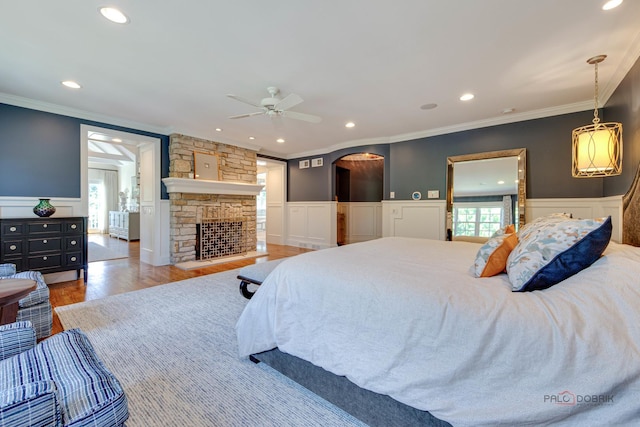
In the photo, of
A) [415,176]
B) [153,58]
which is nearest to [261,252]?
[415,176]

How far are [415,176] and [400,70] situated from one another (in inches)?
106

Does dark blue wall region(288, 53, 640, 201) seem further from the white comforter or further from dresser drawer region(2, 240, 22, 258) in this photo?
dresser drawer region(2, 240, 22, 258)

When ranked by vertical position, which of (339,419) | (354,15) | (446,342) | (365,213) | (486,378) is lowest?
(339,419)

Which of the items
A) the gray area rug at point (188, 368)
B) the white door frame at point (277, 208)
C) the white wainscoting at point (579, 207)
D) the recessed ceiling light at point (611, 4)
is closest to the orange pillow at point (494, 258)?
the gray area rug at point (188, 368)

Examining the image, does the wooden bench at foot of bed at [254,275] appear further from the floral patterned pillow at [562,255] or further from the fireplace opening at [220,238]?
the fireplace opening at [220,238]

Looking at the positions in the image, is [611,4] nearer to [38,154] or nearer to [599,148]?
[599,148]

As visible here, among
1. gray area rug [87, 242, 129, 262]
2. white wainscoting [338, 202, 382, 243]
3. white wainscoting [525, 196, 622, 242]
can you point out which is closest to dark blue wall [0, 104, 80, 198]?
gray area rug [87, 242, 129, 262]

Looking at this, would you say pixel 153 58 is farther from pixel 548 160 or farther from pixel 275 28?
pixel 548 160

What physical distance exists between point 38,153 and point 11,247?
1321 mm

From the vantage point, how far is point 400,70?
8.83 feet

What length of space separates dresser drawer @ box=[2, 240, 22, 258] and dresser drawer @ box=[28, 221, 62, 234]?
0.58ft

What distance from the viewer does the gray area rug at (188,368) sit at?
4.63 ft

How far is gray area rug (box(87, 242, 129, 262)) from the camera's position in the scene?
5.30m

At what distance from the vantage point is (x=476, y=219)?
4414 millimetres
